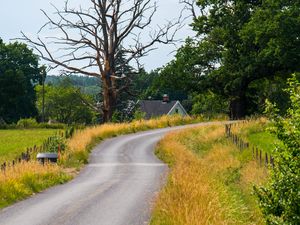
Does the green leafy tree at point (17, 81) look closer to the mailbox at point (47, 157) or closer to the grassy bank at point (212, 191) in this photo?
the grassy bank at point (212, 191)

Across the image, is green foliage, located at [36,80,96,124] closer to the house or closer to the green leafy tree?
the green leafy tree

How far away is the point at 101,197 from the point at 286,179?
1019cm

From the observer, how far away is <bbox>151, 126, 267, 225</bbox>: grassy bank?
37.9 ft

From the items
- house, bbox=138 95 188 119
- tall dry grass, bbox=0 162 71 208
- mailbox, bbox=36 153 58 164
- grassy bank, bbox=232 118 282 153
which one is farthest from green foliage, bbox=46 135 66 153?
house, bbox=138 95 188 119

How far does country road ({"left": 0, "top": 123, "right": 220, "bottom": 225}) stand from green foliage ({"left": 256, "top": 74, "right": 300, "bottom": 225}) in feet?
17.6

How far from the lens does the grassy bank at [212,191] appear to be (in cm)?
1155

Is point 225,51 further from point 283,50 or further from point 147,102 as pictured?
point 147,102

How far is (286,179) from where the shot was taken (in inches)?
343

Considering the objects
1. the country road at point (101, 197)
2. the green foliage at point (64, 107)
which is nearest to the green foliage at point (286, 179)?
the country road at point (101, 197)

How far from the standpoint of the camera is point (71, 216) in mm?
14641

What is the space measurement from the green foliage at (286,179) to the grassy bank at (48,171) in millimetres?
10079

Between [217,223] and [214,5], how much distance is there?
44.4 metres

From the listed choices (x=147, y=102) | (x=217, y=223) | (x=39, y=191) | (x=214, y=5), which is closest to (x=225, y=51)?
(x=214, y=5)

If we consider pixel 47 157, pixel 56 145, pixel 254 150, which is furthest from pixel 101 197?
pixel 56 145
